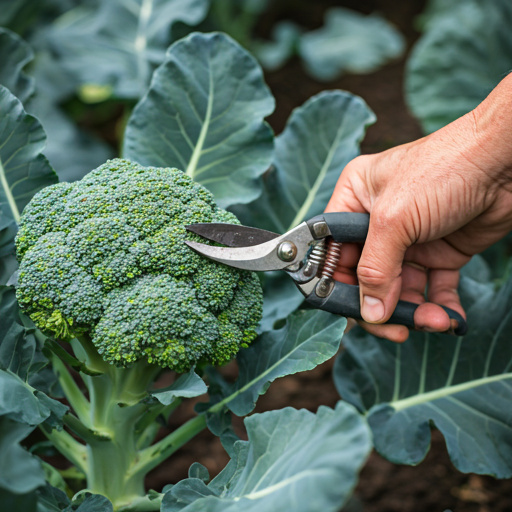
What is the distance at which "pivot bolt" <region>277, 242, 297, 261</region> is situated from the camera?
1059 mm

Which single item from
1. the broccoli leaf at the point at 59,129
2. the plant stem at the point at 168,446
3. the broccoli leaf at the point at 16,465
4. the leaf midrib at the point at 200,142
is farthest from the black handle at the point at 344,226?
the broccoli leaf at the point at 59,129

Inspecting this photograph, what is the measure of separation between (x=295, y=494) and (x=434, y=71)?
226 cm

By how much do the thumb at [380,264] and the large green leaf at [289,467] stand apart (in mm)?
343

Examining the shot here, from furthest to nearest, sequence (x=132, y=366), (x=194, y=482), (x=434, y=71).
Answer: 1. (x=434, y=71)
2. (x=132, y=366)
3. (x=194, y=482)

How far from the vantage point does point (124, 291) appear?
1.01 meters

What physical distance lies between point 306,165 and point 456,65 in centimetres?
137

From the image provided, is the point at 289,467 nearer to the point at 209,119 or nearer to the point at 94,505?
the point at 94,505

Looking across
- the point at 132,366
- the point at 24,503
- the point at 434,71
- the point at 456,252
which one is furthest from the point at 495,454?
the point at 434,71

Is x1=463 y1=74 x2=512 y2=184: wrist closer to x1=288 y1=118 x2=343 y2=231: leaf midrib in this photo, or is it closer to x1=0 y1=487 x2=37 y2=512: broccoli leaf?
x1=288 y1=118 x2=343 y2=231: leaf midrib

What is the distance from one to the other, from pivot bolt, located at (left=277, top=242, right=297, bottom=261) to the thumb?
16 centimetres

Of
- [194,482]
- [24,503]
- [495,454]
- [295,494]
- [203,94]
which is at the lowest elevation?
[495,454]

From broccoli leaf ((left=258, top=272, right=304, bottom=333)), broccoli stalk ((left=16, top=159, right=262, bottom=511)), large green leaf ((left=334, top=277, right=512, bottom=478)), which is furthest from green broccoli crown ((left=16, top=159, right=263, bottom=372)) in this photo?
large green leaf ((left=334, top=277, right=512, bottom=478))

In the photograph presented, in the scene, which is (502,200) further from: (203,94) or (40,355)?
(40,355)

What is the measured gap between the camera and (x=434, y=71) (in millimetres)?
2365
